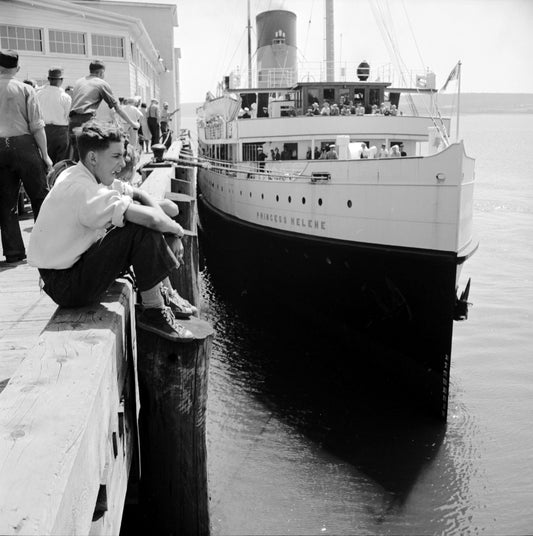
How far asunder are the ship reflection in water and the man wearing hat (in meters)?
4.51

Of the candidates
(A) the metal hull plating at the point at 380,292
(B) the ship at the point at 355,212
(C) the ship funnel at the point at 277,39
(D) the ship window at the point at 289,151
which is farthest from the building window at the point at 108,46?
(A) the metal hull plating at the point at 380,292

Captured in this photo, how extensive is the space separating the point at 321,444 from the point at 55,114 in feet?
19.2

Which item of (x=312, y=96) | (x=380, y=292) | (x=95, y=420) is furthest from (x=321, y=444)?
(x=312, y=96)

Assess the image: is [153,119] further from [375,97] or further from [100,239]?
[100,239]

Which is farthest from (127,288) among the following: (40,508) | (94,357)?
(40,508)

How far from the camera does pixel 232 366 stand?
39.5ft

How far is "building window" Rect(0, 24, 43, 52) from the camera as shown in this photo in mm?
21922

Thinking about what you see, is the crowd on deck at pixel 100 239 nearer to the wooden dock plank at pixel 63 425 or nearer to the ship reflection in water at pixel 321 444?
the wooden dock plank at pixel 63 425

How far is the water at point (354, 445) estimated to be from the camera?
7.97 m

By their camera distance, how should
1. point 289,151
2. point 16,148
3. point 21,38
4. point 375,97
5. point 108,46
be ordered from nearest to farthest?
point 16,148, point 289,151, point 375,97, point 21,38, point 108,46

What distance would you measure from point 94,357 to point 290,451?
6.91 metres

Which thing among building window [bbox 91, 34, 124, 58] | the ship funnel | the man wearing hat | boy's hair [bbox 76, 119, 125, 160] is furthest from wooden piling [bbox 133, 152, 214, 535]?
building window [bbox 91, 34, 124, 58]

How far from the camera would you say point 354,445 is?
9375 mm

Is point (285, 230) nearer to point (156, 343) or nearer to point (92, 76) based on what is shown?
→ point (92, 76)
